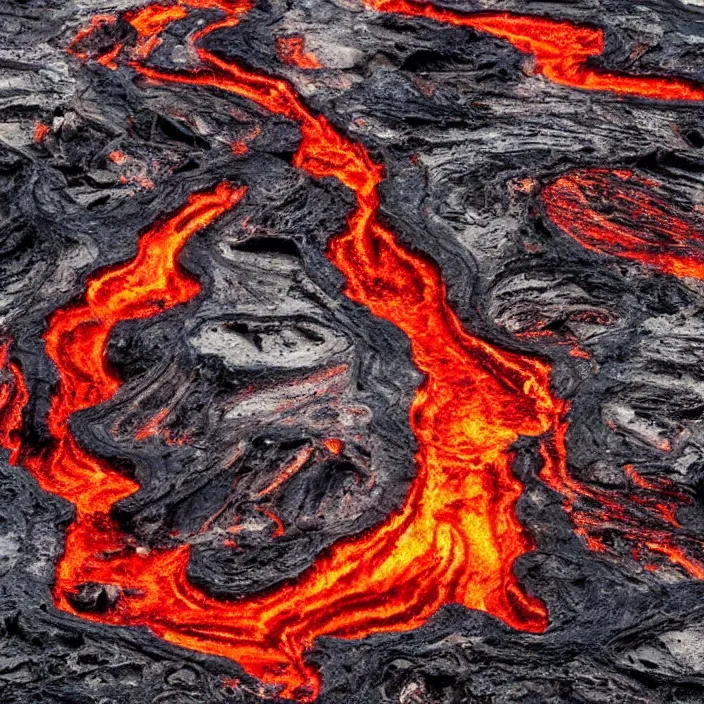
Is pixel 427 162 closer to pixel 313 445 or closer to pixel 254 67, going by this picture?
pixel 254 67

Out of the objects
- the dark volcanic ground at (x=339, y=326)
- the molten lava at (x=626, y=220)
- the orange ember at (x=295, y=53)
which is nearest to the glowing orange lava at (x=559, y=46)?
the dark volcanic ground at (x=339, y=326)

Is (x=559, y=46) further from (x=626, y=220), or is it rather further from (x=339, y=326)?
(x=339, y=326)

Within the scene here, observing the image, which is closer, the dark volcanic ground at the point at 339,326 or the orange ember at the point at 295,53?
the dark volcanic ground at the point at 339,326

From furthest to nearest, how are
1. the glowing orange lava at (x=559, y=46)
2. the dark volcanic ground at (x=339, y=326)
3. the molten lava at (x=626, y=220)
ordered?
the glowing orange lava at (x=559, y=46), the molten lava at (x=626, y=220), the dark volcanic ground at (x=339, y=326)

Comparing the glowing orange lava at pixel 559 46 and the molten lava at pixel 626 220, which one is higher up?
the glowing orange lava at pixel 559 46

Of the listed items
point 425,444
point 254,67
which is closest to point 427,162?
point 254,67

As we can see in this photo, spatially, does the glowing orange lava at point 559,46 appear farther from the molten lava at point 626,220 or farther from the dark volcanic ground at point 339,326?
the molten lava at point 626,220
